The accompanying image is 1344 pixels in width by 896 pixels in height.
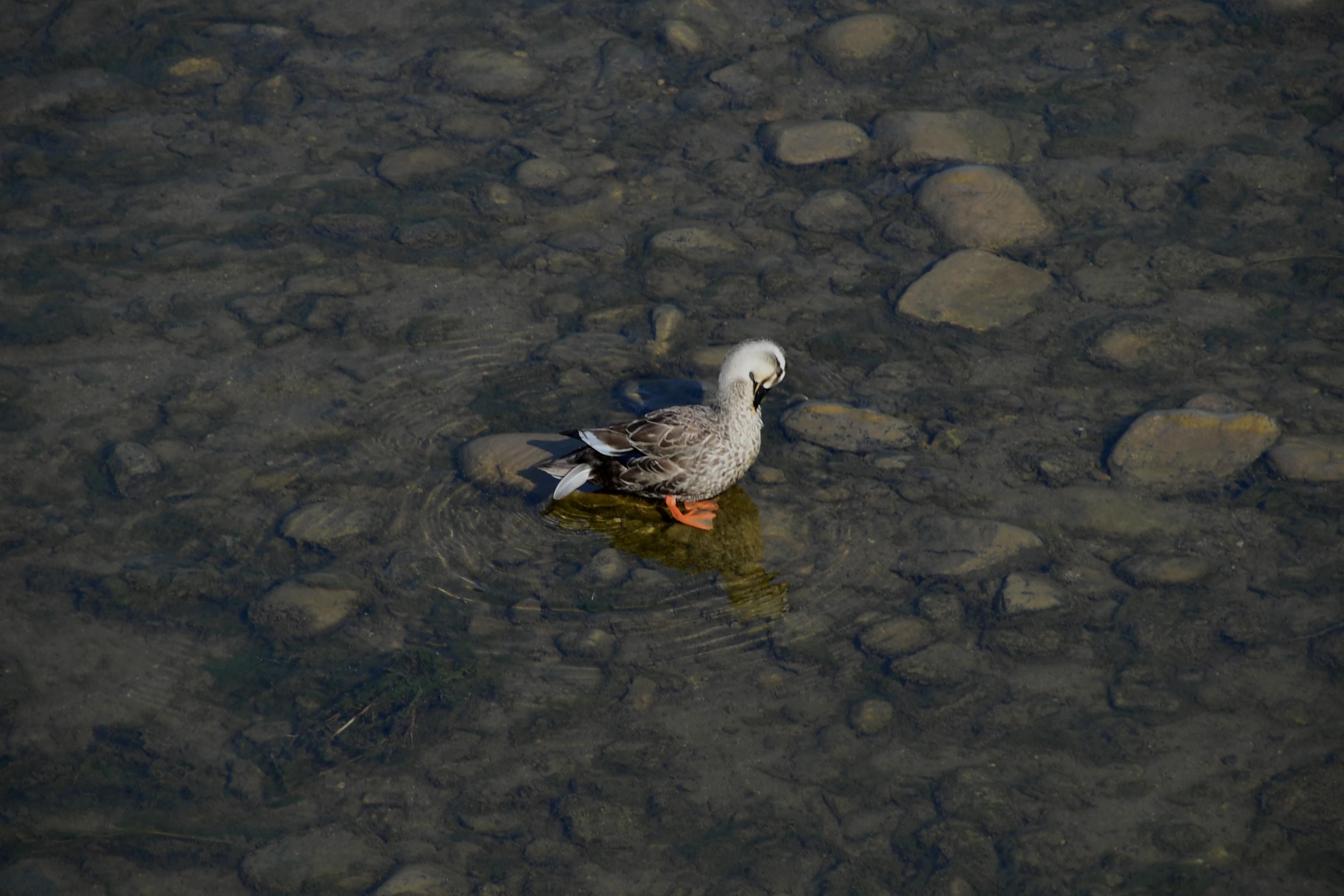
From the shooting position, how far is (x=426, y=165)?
10.7 metres

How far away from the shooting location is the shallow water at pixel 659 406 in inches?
238

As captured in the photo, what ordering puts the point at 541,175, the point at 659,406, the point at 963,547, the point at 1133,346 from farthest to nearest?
the point at 541,175, the point at 1133,346, the point at 659,406, the point at 963,547

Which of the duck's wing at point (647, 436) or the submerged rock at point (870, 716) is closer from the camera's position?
the submerged rock at point (870, 716)

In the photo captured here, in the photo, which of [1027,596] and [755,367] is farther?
[755,367]

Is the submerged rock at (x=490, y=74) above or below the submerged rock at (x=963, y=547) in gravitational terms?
above

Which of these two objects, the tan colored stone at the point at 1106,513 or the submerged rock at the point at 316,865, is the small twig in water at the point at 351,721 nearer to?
the submerged rock at the point at 316,865

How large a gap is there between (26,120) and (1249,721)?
11.8 meters

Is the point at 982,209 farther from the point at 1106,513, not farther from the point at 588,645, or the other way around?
the point at 588,645

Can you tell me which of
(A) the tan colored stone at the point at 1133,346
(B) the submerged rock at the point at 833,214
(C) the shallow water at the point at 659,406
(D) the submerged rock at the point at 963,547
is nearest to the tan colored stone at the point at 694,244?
(C) the shallow water at the point at 659,406

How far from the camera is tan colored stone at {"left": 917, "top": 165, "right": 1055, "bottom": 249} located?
9.70m

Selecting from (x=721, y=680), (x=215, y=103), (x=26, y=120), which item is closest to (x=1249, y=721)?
(x=721, y=680)

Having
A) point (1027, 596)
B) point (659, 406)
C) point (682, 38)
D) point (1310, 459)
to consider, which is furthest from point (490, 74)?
point (1310, 459)

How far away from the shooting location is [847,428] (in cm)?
811

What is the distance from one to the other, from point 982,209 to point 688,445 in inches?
157
